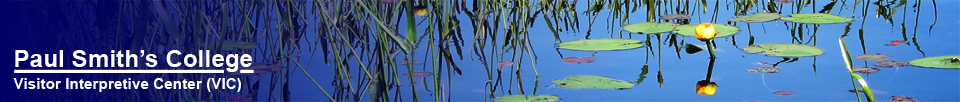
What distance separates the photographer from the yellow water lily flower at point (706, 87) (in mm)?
1325

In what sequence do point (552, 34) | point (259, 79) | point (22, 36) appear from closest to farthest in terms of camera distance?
→ point (22, 36) < point (259, 79) < point (552, 34)

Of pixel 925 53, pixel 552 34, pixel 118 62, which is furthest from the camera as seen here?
pixel 552 34

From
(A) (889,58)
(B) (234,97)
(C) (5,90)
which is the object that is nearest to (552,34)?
(A) (889,58)

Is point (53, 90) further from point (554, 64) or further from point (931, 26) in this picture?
point (931, 26)

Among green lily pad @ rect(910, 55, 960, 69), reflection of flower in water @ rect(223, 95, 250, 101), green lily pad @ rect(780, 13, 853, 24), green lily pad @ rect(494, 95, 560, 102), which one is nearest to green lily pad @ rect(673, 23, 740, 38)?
green lily pad @ rect(780, 13, 853, 24)

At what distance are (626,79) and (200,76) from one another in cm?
62

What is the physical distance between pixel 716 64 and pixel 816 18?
54cm

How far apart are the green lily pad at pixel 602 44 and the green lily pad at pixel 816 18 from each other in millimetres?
456

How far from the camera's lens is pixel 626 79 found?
1.37 meters

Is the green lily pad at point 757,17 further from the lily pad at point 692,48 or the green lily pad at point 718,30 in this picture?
the lily pad at point 692,48

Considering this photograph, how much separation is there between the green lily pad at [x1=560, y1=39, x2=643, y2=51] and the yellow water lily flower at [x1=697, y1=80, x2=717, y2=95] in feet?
0.78

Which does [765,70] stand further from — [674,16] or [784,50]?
[674,16]

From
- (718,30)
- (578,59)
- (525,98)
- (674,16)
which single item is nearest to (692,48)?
(718,30)

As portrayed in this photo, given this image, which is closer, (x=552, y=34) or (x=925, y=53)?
(x=925, y=53)
